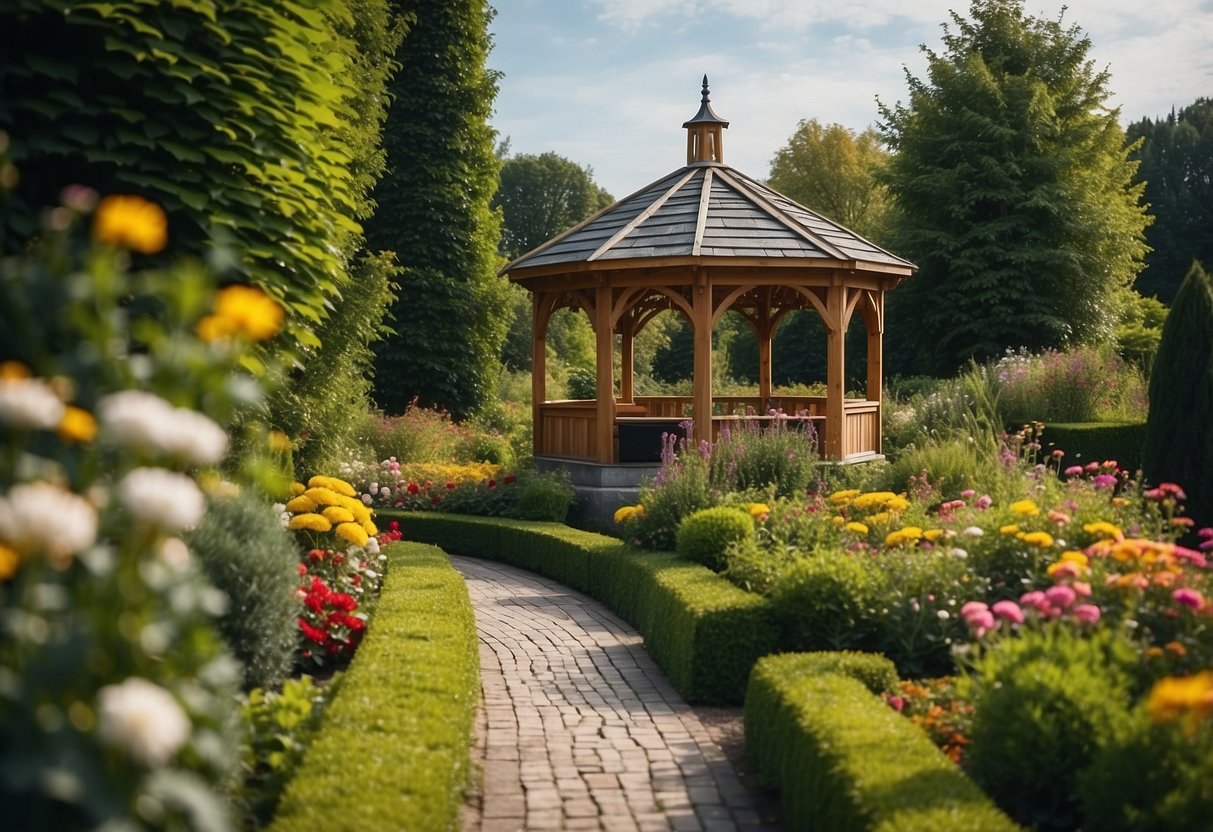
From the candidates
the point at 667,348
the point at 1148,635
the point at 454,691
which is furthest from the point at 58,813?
the point at 667,348

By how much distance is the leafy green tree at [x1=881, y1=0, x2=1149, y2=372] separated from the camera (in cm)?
2494

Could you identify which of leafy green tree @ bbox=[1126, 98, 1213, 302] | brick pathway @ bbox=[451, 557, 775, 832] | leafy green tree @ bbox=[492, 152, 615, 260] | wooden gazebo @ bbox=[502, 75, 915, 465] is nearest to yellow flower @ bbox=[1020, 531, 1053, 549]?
brick pathway @ bbox=[451, 557, 775, 832]

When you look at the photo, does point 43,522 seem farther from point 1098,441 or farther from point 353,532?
point 1098,441

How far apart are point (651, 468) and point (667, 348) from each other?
28461mm

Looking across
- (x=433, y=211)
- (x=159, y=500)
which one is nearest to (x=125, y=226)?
(x=159, y=500)

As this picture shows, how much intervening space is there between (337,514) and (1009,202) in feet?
69.2

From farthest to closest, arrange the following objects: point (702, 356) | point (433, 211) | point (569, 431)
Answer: point (433, 211), point (569, 431), point (702, 356)

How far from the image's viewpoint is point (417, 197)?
76.5 ft

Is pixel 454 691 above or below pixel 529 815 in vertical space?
above

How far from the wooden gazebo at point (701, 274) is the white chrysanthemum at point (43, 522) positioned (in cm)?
1177

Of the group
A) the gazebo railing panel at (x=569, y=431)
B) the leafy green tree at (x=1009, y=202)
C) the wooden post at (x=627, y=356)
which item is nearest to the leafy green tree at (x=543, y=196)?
the leafy green tree at (x=1009, y=202)

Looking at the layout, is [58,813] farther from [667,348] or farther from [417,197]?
[667,348]

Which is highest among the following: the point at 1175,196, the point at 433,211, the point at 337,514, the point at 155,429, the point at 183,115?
the point at 1175,196

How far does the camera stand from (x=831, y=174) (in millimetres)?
44750
